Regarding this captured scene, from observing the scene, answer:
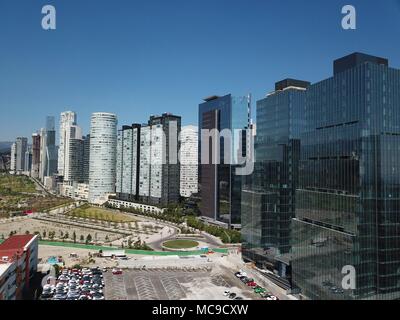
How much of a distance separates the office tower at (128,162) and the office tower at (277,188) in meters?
14.4

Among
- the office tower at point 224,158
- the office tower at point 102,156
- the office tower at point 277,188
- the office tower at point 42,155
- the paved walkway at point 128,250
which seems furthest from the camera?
the office tower at point 42,155

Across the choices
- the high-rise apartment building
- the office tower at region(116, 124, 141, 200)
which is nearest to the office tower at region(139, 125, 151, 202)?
the high-rise apartment building

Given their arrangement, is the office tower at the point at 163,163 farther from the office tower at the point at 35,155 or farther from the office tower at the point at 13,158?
the office tower at the point at 13,158

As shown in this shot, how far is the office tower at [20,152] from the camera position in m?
40.5

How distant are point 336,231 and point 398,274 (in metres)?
1.20

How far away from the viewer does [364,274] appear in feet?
19.3

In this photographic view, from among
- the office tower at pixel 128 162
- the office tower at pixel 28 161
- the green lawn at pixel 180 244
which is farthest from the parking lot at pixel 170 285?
the office tower at pixel 28 161

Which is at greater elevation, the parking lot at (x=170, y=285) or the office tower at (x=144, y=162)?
the office tower at (x=144, y=162)

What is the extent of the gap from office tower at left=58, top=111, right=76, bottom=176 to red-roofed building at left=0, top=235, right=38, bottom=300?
23.9 metres

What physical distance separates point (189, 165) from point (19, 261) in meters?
18.6

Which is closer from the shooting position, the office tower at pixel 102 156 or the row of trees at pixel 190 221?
the row of trees at pixel 190 221

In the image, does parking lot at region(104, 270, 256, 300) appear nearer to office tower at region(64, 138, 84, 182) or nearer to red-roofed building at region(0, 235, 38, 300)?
red-roofed building at region(0, 235, 38, 300)

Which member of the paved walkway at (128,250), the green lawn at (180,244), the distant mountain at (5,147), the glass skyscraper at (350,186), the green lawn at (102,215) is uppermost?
the distant mountain at (5,147)

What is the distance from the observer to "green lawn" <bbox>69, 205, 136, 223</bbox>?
19453 mm
